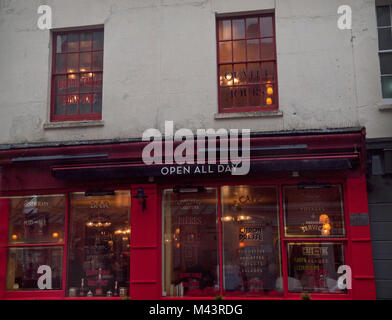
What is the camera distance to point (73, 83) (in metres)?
10.8

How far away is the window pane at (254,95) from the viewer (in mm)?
10023

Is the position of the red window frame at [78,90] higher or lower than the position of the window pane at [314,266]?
higher

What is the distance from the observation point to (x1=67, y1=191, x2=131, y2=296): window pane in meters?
9.87

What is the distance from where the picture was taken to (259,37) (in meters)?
10.2

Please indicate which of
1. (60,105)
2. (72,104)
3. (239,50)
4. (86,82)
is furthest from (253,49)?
(60,105)

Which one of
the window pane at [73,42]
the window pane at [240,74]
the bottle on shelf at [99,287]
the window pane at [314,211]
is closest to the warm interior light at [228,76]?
the window pane at [240,74]

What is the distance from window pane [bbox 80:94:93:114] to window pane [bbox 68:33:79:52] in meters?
1.24

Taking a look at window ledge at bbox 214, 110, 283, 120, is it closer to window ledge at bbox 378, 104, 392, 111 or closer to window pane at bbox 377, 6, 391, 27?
window ledge at bbox 378, 104, 392, 111

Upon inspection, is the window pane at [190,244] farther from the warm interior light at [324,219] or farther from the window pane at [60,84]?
the window pane at [60,84]

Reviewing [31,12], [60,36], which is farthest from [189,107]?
[31,12]

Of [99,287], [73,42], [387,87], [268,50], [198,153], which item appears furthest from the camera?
[73,42]

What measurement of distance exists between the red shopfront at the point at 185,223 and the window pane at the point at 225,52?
214 cm

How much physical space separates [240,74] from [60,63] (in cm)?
445

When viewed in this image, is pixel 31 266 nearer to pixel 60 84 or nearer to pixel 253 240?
pixel 60 84
